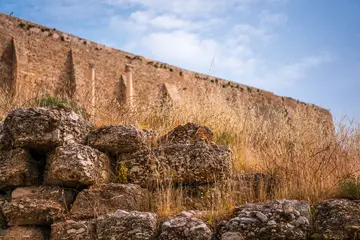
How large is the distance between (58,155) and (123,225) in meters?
0.94

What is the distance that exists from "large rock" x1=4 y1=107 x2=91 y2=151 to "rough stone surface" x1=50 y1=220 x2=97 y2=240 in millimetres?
823

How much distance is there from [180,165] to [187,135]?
0.49 metres

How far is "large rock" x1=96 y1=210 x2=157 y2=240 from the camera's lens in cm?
366

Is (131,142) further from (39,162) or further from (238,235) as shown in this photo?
(238,235)

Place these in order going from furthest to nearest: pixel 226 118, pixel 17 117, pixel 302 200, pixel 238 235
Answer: pixel 226 118
pixel 17 117
pixel 302 200
pixel 238 235

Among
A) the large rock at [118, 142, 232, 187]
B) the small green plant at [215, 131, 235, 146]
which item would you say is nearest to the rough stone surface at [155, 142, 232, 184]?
the large rock at [118, 142, 232, 187]

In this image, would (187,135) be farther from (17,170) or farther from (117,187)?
(17,170)

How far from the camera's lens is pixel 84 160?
411cm

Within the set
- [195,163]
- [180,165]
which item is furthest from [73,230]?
[195,163]

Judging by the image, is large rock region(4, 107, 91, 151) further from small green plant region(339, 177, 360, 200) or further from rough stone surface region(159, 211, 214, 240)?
small green plant region(339, 177, 360, 200)

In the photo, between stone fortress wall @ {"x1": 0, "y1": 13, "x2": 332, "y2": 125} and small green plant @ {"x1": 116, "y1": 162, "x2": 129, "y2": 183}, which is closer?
small green plant @ {"x1": 116, "y1": 162, "x2": 129, "y2": 183}

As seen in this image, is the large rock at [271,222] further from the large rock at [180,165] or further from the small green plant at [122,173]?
the small green plant at [122,173]

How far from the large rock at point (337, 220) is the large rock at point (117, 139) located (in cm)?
182

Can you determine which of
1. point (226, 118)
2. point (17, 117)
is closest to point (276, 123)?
point (226, 118)
